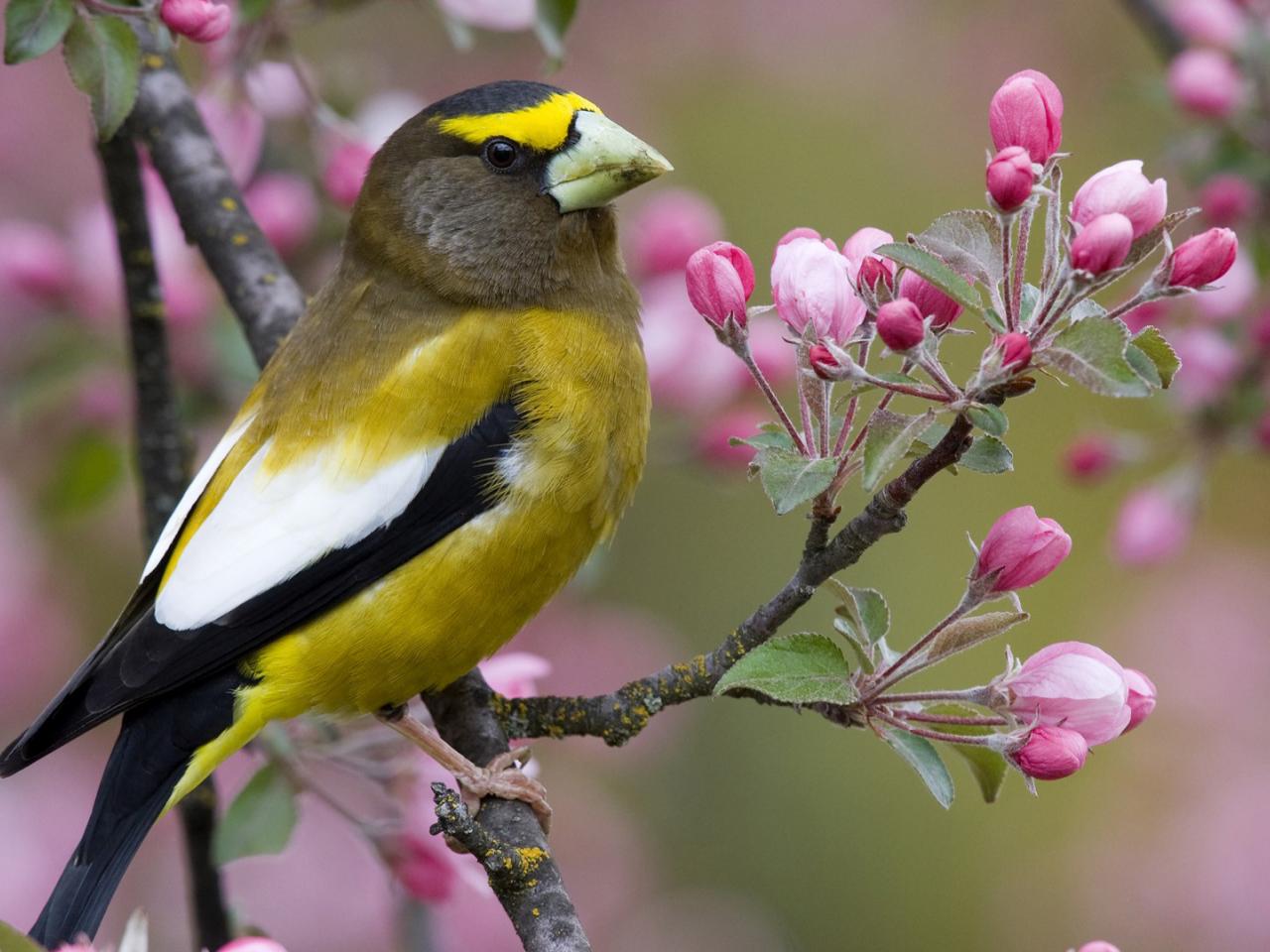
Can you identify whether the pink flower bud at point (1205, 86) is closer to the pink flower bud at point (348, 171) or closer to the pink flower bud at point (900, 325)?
the pink flower bud at point (348, 171)

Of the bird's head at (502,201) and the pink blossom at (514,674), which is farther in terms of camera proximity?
the bird's head at (502,201)

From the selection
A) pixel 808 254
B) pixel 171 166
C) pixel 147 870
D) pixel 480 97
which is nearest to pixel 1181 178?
pixel 480 97

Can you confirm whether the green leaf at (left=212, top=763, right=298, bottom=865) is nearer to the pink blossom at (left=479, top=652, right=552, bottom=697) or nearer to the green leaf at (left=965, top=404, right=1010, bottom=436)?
the pink blossom at (left=479, top=652, right=552, bottom=697)

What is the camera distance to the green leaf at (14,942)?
59.5 inches

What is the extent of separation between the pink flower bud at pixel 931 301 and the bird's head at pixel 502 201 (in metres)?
1.02

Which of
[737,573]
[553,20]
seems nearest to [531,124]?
[553,20]

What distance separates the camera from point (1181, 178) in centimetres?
345

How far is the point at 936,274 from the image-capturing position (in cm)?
165

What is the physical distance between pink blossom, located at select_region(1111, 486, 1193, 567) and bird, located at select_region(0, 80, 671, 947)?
1.32 m

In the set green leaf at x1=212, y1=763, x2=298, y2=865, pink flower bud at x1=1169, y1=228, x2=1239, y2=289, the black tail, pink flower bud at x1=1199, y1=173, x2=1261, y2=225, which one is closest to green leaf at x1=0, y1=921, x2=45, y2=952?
the black tail

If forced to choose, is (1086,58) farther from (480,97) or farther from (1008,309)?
(1008,309)

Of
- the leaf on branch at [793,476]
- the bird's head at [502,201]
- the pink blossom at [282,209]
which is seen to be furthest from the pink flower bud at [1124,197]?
the pink blossom at [282,209]

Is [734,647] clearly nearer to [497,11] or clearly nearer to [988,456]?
[988,456]

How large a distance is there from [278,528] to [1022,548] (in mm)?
1264
